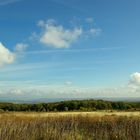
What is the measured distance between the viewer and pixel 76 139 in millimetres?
11078

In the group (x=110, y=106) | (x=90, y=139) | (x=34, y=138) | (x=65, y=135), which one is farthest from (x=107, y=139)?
(x=110, y=106)

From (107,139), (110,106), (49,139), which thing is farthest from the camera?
(110,106)

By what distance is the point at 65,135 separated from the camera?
432 inches

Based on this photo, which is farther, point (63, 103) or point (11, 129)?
point (63, 103)

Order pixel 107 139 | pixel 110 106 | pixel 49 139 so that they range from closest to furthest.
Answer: pixel 49 139 → pixel 107 139 → pixel 110 106

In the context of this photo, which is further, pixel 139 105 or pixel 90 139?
pixel 139 105

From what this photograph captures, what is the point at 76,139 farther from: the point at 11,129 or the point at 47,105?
the point at 47,105

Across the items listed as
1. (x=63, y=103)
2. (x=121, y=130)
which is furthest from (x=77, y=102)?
(x=121, y=130)

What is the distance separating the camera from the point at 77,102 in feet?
202

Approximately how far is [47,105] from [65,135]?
50461 millimetres

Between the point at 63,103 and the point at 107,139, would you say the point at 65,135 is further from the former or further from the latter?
the point at 63,103

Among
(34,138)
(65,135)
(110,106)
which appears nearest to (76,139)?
(65,135)

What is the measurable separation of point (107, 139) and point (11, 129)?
276 cm

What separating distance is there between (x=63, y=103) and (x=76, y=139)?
50504mm
